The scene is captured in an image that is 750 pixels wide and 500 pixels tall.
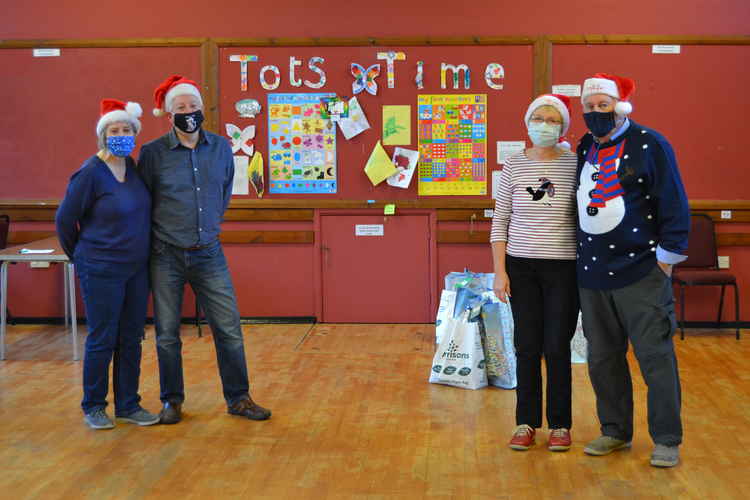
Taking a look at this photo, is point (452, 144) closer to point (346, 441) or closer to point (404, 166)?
point (404, 166)

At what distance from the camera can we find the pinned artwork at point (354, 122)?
6484mm

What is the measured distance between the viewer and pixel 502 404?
4.57 metres

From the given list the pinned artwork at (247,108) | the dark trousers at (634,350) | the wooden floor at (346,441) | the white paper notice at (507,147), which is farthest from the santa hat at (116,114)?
the white paper notice at (507,147)

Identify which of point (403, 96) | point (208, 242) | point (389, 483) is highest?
point (403, 96)

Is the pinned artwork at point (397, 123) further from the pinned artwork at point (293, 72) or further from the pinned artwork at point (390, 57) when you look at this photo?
the pinned artwork at point (293, 72)

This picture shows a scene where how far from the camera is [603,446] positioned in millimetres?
3777

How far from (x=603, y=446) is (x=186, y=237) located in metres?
2.02

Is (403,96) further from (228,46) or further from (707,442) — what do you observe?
(707,442)

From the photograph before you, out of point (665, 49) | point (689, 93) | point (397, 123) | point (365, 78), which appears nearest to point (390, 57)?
point (365, 78)

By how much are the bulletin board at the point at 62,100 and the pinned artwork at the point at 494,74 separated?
2.01m

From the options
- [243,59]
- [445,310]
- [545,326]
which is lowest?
[445,310]

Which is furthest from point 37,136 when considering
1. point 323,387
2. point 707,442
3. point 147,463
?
point 707,442

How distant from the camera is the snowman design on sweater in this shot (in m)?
3.54

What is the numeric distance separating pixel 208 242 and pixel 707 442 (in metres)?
2.35
